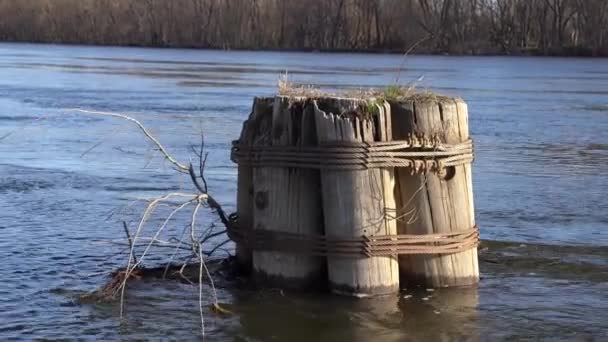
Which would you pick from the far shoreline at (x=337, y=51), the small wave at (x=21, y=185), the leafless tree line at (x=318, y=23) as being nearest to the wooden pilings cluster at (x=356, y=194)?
the small wave at (x=21, y=185)

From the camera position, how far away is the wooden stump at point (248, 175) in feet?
27.8

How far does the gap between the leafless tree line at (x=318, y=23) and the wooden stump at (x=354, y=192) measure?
86.8 meters

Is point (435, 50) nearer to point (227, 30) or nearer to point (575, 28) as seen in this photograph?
point (575, 28)

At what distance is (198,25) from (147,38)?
500cm

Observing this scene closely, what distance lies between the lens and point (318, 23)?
100438 millimetres

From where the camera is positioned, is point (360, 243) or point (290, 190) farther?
point (290, 190)

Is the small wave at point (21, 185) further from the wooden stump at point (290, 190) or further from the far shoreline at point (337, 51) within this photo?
the far shoreline at point (337, 51)

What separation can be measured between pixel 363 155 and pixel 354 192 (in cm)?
29

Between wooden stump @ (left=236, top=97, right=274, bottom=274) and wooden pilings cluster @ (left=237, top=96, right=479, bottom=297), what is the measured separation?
A: 1cm

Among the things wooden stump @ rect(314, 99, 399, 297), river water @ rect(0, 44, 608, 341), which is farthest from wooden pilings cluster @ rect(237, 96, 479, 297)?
river water @ rect(0, 44, 608, 341)

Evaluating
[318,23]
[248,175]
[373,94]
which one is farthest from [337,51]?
[373,94]

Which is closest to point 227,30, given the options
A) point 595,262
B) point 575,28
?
point 575,28

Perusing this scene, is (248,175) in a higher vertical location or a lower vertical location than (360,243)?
higher

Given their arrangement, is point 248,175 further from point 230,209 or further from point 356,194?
point 230,209
